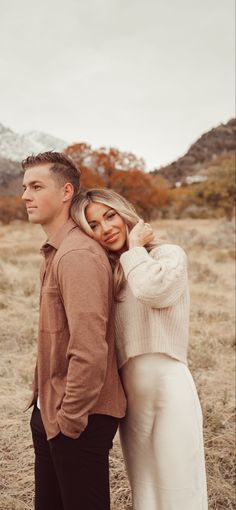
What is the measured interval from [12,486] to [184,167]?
116 meters

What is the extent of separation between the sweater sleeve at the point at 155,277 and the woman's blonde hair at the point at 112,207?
9 cm

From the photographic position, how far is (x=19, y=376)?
4992 mm

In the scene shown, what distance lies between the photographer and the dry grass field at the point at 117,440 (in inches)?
127

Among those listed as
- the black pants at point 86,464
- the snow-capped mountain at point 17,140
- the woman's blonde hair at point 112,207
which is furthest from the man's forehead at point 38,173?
the snow-capped mountain at point 17,140

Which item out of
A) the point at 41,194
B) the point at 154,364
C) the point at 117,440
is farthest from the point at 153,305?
the point at 117,440

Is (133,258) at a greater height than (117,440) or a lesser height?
greater

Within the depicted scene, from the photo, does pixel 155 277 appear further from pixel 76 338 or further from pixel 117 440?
pixel 117 440

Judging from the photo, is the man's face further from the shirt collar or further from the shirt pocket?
the shirt pocket

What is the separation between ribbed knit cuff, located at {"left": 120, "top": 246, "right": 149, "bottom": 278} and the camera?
1876 millimetres

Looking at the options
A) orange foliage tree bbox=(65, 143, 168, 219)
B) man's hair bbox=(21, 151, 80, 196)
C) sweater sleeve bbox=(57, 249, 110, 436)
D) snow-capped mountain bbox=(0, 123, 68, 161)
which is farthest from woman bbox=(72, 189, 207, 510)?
snow-capped mountain bbox=(0, 123, 68, 161)

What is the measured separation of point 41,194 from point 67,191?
0.39ft

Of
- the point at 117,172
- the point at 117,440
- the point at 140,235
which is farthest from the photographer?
the point at 117,172

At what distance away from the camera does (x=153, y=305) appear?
187 cm

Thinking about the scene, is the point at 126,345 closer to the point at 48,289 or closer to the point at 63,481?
the point at 48,289
